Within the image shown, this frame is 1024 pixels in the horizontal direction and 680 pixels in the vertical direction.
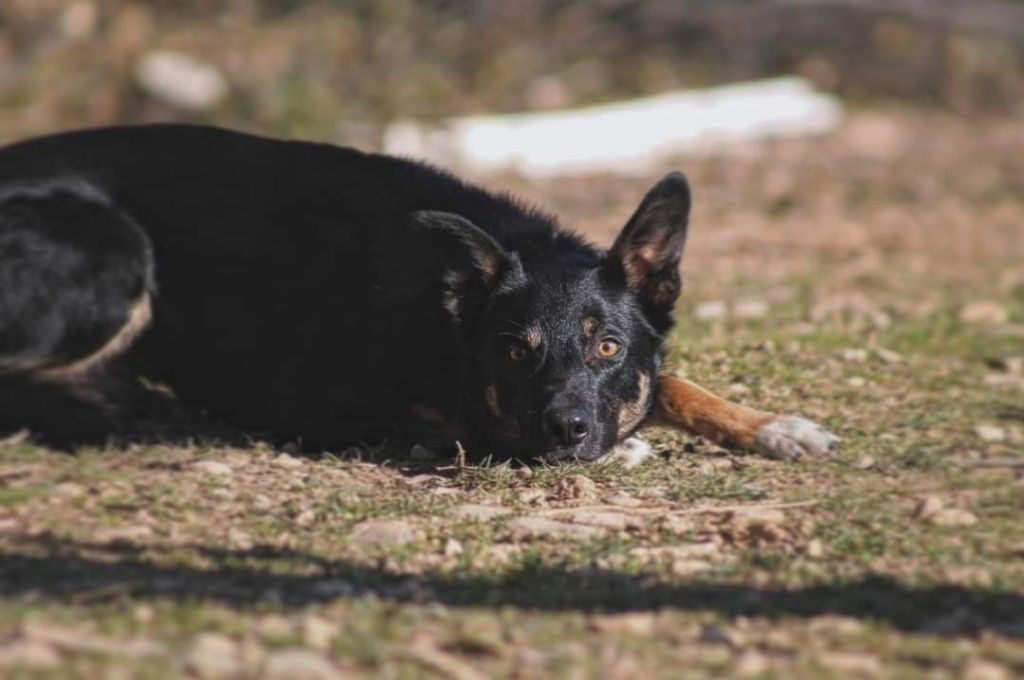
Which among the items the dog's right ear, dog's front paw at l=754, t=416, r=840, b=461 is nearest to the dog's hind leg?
the dog's right ear

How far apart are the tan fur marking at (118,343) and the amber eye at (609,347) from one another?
194 centimetres

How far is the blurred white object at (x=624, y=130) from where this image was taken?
13.0 m

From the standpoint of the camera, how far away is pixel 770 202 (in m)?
12.4

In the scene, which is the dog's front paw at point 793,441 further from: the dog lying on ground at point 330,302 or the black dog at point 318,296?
the black dog at point 318,296

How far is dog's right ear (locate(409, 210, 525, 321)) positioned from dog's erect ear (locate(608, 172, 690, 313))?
0.46 meters

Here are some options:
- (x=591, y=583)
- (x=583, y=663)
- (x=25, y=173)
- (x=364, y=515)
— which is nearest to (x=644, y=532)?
(x=591, y=583)

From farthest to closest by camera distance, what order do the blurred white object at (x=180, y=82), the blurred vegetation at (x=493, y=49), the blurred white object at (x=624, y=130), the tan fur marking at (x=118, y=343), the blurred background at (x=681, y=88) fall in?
the blurred vegetation at (x=493, y=49) → the blurred white object at (x=180, y=82) → the blurred white object at (x=624, y=130) → the blurred background at (x=681, y=88) → the tan fur marking at (x=118, y=343)

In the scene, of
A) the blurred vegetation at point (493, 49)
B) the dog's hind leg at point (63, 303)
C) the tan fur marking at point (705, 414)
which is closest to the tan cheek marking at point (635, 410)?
the tan fur marking at point (705, 414)

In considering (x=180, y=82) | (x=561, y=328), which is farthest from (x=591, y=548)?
(x=180, y=82)

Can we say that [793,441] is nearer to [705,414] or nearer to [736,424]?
[736,424]

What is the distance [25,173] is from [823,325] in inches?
167

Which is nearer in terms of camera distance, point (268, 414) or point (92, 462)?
point (92, 462)

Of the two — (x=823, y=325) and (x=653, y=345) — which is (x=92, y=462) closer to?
(x=653, y=345)

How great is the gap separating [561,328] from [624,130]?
8.10 meters
